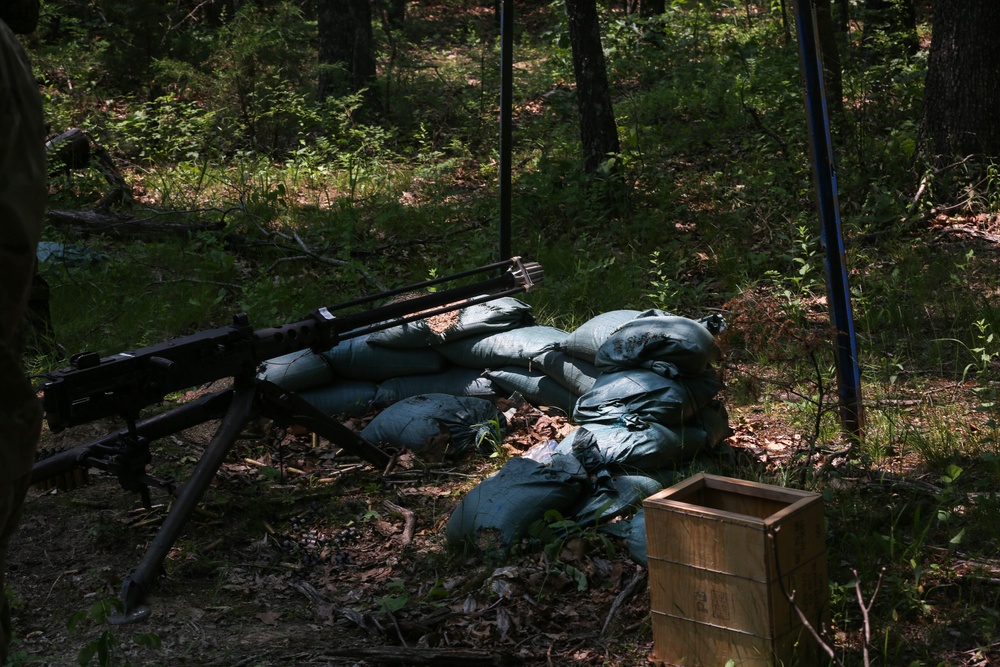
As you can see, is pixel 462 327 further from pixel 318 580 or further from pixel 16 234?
pixel 16 234

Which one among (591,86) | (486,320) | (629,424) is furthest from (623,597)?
(591,86)

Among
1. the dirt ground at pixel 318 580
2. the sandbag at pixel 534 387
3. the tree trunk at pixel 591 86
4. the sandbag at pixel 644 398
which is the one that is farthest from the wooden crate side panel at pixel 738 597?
the tree trunk at pixel 591 86

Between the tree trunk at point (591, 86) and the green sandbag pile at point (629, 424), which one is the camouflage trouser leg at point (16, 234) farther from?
the tree trunk at point (591, 86)

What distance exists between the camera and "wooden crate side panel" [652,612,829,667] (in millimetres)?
2596

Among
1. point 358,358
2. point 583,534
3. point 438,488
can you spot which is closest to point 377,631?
point 583,534

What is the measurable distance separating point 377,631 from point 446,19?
16.4m

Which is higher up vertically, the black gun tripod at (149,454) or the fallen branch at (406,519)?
the black gun tripod at (149,454)

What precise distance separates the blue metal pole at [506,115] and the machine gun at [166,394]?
4.86 ft

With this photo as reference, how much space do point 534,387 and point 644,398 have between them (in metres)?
0.96

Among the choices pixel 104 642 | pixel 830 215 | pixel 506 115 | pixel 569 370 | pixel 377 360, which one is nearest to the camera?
pixel 104 642

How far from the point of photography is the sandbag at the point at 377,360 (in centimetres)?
518

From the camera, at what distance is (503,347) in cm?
501

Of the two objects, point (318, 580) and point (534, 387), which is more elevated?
point (534, 387)

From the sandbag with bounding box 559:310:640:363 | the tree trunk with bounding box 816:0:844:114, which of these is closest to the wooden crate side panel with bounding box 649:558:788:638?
the sandbag with bounding box 559:310:640:363
